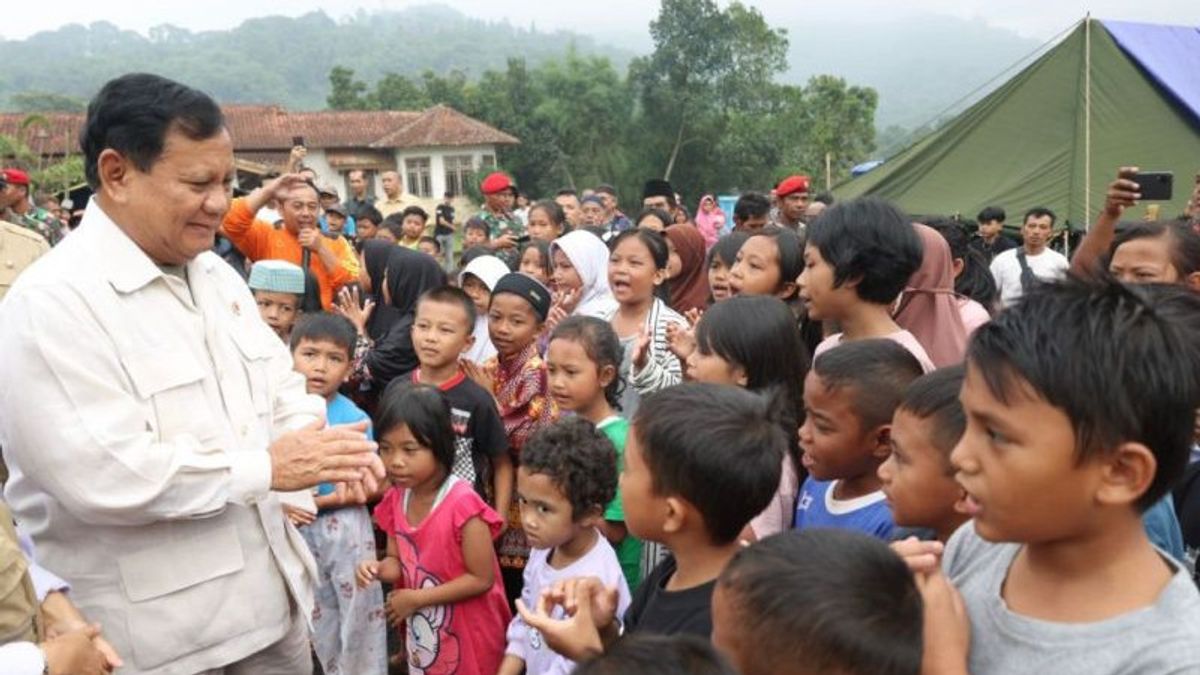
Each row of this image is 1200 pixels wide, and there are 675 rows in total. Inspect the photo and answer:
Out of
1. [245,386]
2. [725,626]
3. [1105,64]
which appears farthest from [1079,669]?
[1105,64]

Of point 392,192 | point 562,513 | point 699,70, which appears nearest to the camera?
point 562,513

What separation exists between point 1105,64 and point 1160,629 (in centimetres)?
926

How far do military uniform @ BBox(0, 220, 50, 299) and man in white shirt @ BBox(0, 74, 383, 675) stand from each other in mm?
2191

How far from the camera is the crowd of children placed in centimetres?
129

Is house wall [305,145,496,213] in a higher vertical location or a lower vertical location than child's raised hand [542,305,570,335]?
lower

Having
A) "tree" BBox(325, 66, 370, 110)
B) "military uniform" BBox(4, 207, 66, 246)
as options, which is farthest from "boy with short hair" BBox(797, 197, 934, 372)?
"tree" BBox(325, 66, 370, 110)

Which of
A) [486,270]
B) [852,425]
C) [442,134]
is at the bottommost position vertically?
[442,134]

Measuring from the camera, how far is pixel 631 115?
149ft

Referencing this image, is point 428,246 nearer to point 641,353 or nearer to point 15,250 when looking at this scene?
point 15,250

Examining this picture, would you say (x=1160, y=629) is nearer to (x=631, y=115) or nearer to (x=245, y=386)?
(x=245, y=386)

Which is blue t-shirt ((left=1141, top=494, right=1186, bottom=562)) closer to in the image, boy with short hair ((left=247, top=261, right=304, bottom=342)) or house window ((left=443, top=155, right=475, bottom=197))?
boy with short hair ((left=247, top=261, right=304, bottom=342))

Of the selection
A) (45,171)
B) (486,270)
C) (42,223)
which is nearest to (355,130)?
(45,171)

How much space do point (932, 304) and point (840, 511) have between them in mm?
1438

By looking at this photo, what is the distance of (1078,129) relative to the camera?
30.7 ft
